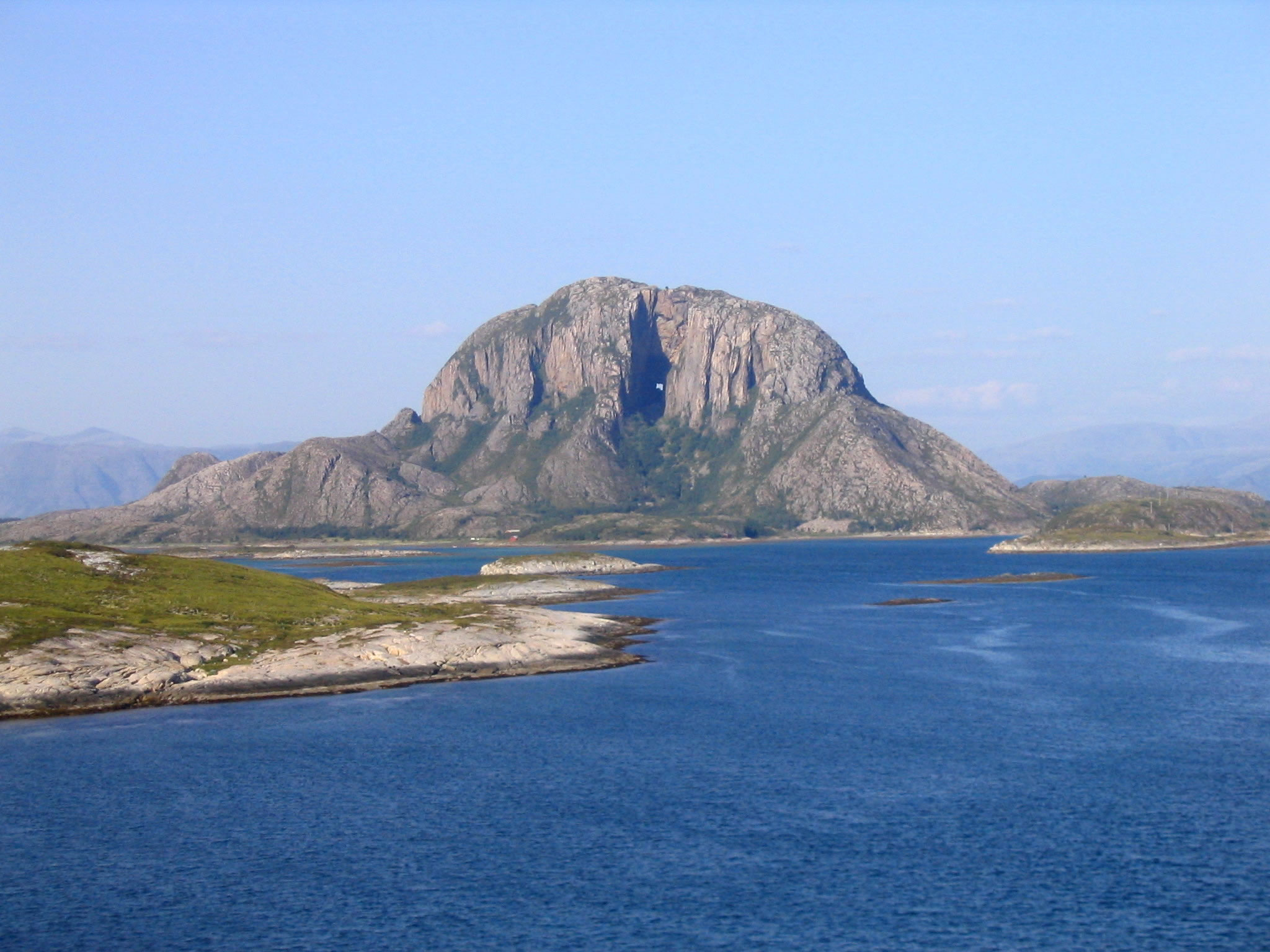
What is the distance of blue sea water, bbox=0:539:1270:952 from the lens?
159ft

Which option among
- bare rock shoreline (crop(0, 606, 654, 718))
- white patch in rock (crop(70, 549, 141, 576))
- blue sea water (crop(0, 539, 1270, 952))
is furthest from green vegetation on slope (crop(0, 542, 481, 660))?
blue sea water (crop(0, 539, 1270, 952))

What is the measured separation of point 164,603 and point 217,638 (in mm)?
15253

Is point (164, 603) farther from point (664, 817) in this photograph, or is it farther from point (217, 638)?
point (664, 817)

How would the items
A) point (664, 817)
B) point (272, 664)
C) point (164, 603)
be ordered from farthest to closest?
point (164, 603)
point (272, 664)
point (664, 817)

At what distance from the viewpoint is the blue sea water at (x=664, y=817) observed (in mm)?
48406

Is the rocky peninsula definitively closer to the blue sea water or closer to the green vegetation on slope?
the green vegetation on slope

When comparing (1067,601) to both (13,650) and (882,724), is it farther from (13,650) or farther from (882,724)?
(13,650)

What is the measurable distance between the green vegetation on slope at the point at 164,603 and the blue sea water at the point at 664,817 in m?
18.7

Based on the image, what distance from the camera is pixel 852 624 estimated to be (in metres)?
156

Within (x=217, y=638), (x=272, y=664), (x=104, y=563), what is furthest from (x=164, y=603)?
(x=272, y=664)

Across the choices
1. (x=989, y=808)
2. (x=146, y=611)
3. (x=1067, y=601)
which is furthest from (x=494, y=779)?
(x=1067, y=601)

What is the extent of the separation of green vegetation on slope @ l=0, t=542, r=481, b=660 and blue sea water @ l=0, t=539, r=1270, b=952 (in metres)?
18.7

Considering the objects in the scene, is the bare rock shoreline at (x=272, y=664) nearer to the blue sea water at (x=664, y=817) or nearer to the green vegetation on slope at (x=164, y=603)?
the green vegetation on slope at (x=164, y=603)

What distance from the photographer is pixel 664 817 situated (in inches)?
2483
